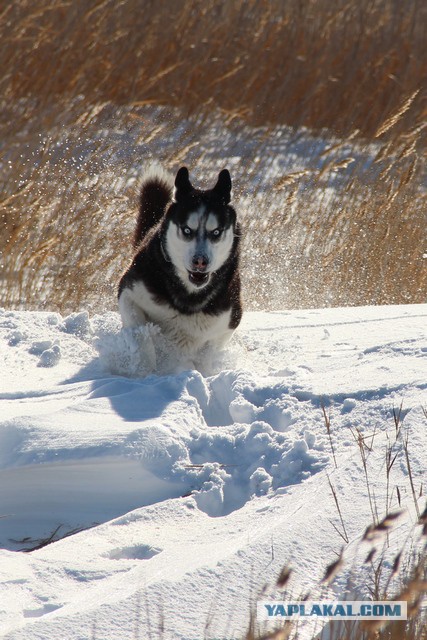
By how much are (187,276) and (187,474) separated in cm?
177

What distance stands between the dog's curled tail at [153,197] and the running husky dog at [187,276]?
1.78ft

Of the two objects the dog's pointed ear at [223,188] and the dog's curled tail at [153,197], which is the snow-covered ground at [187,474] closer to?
the dog's pointed ear at [223,188]

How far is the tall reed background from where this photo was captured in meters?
6.46

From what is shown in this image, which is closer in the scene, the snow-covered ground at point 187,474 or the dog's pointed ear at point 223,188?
the snow-covered ground at point 187,474

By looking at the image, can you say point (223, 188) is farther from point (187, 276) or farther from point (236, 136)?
point (236, 136)

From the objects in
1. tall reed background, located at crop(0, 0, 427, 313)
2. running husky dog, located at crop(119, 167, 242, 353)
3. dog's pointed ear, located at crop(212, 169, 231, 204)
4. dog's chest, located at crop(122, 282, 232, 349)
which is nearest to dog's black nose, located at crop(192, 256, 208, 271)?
running husky dog, located at crop(119, 167, 242, 353)

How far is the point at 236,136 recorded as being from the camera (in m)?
8.35

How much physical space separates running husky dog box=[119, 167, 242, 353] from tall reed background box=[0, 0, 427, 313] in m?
1.53

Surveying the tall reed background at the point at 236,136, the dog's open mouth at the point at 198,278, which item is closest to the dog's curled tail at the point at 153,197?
the tall reed background at the point at 236,136

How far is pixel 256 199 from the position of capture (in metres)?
7.33

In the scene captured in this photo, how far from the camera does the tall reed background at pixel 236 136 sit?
646 centimetres

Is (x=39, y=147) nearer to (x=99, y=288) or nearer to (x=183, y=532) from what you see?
(x=99, y=288)

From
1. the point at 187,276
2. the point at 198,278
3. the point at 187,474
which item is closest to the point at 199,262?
the point at 198,278

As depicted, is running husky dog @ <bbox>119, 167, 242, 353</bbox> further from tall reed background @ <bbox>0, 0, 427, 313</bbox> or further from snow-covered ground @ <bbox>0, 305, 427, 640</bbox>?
tall reed background @ <bbox>0, 0, 427, 313</bbox>
